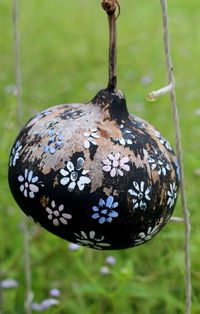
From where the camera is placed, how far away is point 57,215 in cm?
86

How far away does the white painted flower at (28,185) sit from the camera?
868 mm

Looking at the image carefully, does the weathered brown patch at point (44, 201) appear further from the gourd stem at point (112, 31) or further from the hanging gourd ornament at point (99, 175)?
the gourd stem at point (112, 31)

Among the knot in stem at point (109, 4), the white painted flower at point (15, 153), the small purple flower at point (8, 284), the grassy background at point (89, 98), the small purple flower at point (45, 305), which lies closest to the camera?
the knot in stem at point (109, 4)

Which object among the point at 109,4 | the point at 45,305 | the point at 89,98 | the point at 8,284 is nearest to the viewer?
the point at 109,4

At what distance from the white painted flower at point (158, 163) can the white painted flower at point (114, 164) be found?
0.05m

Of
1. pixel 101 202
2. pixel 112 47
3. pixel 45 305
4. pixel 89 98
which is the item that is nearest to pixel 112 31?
pixel 112 47

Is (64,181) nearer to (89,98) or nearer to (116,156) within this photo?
(116,156)

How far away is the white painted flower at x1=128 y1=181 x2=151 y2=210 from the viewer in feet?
2.79

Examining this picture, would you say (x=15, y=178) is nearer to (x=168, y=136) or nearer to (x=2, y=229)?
(x=2, y=229)

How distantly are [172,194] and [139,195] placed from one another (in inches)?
3.2

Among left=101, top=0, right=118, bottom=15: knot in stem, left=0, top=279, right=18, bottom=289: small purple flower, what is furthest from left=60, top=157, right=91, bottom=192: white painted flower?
left=0, top=279, right=18, bottom=289: small purple flower

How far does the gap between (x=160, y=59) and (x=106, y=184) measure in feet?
7.49

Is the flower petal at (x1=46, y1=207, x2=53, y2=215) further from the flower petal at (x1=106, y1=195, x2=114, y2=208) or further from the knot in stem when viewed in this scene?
the knot in stem

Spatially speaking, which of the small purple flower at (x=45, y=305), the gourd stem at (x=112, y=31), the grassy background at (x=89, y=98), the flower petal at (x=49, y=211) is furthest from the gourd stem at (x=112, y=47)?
the small purple flower at (x=45, y=305)
